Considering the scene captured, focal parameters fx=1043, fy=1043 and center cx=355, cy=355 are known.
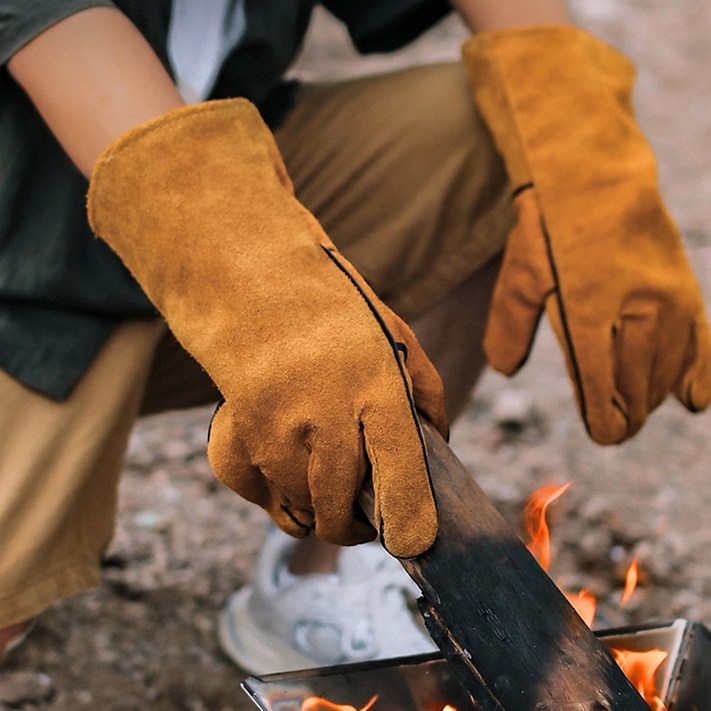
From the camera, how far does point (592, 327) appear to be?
4.01ft

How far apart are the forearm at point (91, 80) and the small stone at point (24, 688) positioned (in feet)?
2.68

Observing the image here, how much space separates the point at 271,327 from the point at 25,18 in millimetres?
412

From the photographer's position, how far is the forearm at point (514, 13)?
1.39 metres

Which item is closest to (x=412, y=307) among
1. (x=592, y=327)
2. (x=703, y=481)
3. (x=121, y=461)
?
(x=592, y=327)

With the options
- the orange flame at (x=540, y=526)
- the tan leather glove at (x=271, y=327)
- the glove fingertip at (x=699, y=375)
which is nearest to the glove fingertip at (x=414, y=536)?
the tan leather glove at (x=271, y=327)

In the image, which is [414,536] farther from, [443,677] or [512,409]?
[512,409]

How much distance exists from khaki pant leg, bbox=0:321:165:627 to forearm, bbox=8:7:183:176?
0.27m

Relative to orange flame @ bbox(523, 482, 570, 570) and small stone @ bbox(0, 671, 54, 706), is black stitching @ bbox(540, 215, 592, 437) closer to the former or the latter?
orange flame @ bbox(523, 482, 570, 570)

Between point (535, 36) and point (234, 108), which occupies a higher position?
point (234, 108)

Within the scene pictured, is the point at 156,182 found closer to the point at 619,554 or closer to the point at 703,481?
A: the point at 619,554

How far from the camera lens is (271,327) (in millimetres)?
924

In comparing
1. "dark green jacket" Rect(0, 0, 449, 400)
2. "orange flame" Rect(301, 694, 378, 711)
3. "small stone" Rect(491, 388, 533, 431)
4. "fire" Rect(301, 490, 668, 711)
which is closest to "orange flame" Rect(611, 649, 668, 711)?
"fire" Rect(301, 490, 668, 711)

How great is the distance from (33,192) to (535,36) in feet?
2.15

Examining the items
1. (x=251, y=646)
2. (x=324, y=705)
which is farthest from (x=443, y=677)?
(x=251, y=646)
